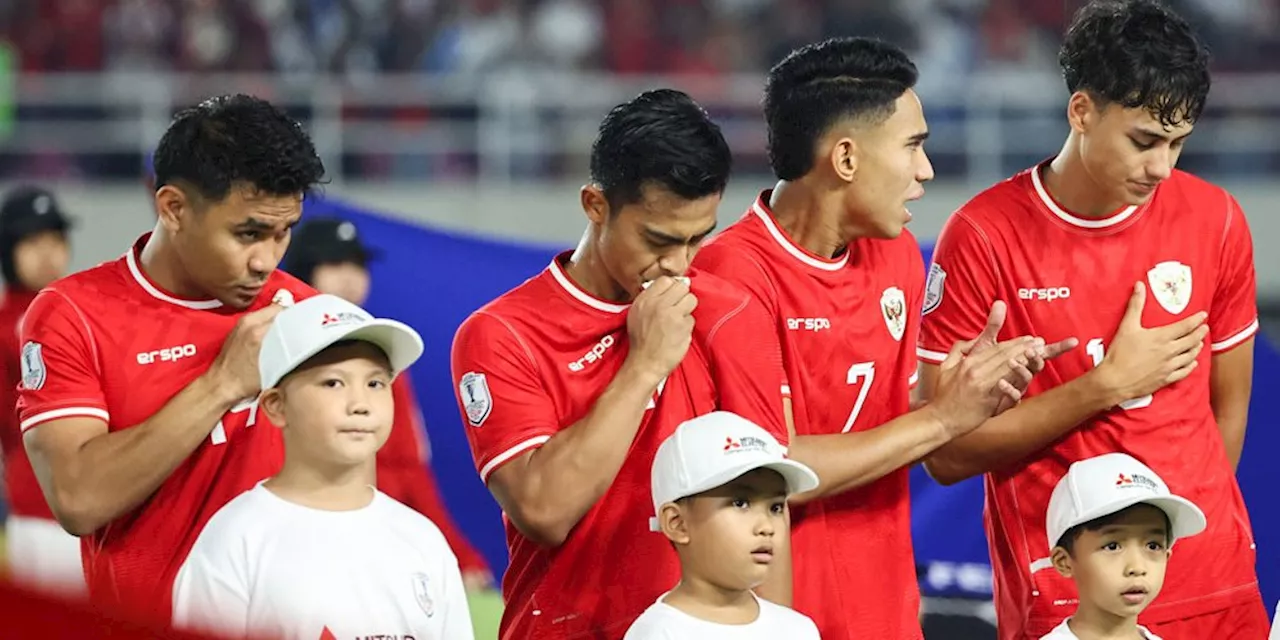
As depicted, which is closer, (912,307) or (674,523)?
(674,523)

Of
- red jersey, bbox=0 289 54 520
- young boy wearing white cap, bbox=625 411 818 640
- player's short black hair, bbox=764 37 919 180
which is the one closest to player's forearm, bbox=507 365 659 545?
young boy wearing white cap, bbox=625 411 818 640

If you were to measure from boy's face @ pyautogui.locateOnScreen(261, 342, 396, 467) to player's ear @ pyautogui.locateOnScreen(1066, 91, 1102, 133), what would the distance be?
5.49 feet

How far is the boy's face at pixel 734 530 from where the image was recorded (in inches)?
133

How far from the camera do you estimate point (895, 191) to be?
3859mm

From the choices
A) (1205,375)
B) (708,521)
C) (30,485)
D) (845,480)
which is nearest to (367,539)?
(708,521)

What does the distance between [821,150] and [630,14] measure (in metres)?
10.6

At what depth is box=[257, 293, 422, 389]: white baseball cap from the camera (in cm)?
321

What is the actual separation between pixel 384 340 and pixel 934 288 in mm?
1354

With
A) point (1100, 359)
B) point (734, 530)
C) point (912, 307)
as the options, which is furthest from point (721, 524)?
point (1100, 359)

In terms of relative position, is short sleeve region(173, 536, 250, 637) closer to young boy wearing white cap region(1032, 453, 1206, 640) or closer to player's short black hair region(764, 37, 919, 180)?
player's short black hair region(764, 37, 919, 180)

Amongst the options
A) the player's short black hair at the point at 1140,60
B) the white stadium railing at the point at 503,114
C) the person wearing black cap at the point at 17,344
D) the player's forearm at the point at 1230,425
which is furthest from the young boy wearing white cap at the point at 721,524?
the white stadium railing at the point at 503,114

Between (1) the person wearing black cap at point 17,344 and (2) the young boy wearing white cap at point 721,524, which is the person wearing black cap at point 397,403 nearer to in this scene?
(1) the person wearing black cap at point 17,344

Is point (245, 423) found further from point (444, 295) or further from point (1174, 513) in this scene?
point (444, 295)

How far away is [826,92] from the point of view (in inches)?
157
